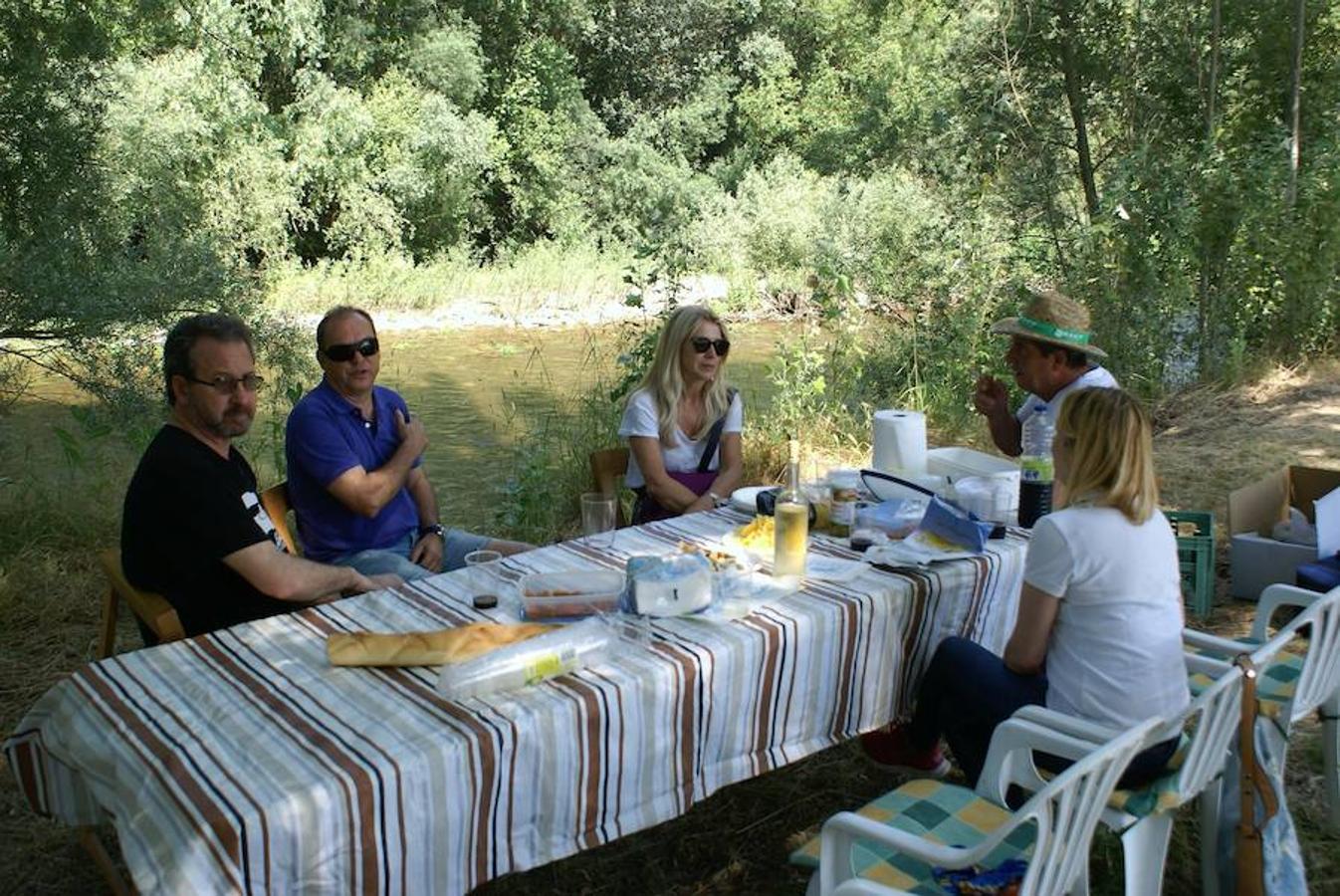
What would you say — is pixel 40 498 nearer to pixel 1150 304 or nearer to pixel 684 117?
pixel 1150 304

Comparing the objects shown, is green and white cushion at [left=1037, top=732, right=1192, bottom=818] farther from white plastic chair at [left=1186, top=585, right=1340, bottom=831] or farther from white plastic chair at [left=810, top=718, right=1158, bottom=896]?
white plastic chair at [left=1186, top=585, right=1340, bottom=831]

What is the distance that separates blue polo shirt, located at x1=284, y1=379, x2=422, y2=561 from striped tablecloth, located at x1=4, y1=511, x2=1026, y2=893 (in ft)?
2.96

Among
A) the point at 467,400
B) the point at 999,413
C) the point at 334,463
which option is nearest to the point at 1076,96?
the point at 467,400

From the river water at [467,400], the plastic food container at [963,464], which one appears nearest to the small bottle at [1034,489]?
the plastic food container at [963,464]

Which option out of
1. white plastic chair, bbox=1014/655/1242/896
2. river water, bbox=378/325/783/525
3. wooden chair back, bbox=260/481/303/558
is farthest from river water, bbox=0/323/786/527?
white plastic chair, bbox=1014/655/1242/896

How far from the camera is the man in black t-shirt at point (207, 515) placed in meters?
2.30

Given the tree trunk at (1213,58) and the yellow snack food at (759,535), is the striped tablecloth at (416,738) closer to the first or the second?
the yellow snack food at (759,535)

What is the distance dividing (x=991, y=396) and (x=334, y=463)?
206 centimetres

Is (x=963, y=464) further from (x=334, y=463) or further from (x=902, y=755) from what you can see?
(x=334, y=463)

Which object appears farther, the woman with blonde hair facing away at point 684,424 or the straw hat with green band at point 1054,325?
the woman with blonde hair facing away at point 684,424

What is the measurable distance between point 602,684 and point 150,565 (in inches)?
50.1

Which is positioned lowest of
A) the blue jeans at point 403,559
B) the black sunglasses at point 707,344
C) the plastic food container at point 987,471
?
the blue jeans at point 403,559

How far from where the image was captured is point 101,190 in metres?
5.47

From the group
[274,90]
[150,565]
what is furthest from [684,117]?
[150,565]
